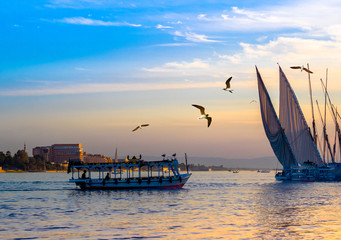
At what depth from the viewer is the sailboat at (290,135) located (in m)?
148

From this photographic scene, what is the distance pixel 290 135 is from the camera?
15325 centimetres

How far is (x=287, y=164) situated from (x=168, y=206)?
92.3m

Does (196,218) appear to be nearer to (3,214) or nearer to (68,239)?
(68,239)


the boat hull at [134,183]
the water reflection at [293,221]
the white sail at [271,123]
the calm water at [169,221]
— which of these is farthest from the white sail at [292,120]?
the water reflection at [293,221]

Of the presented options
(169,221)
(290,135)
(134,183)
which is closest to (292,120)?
(290,135)

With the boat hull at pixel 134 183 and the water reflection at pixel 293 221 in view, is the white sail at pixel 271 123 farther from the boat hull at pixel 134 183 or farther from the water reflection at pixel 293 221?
the water reflection at pixel 293 221

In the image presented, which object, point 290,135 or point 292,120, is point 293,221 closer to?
point 290,135

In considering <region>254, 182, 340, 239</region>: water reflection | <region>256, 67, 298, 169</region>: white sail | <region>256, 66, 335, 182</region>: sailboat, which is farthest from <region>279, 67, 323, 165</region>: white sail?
<region>254, 182, 340, 239</region>: water reflection

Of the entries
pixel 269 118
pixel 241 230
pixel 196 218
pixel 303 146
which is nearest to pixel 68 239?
pixel 241 230

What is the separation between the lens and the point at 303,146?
6117 inches

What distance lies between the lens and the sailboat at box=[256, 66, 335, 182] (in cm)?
14800

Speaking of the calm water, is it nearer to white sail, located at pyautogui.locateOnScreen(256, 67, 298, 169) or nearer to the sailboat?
white sail, located at pyautogui.locateOnScreen(256, 67, 298, 169)

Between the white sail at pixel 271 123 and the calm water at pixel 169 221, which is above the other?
the white sail at pixel 271 123

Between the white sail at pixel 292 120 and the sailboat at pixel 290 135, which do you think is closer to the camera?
the sailboat at pixel 290 135
